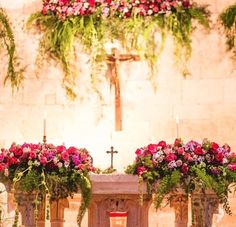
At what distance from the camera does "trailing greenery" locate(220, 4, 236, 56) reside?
743 centimetres

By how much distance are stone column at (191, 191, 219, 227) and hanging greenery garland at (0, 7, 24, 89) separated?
2500mm

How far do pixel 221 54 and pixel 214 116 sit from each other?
59cm

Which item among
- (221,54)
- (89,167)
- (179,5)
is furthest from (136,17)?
(89,167)

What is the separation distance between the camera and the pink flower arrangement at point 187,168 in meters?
5.72

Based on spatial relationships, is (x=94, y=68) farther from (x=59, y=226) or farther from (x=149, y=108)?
(x=59, y=226)

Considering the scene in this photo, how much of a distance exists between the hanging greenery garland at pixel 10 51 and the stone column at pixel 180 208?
7.59 ft

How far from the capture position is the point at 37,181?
5.75m

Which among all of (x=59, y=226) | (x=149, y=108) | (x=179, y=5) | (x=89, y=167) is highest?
(x=179, y=5)

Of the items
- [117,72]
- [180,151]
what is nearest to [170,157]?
[180,151]

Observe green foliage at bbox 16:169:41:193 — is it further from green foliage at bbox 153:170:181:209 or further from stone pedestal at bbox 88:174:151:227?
green foliage at bbox 153:170:181:209

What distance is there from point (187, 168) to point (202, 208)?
0.31 metres

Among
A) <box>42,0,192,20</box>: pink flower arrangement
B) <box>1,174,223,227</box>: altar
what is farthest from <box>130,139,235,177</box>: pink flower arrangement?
<box>42,0,192,20</box>: pink flower arrangement

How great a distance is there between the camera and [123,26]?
295 inches

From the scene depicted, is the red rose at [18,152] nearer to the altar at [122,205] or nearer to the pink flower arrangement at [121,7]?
the altar at [122,205]
